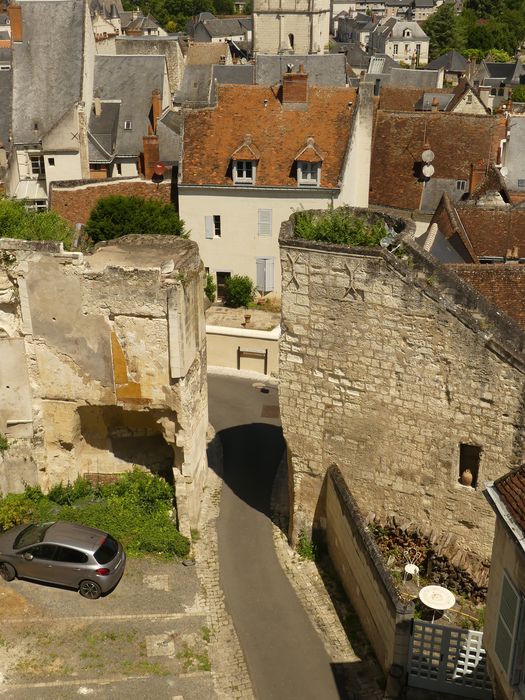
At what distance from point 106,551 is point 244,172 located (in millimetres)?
22879

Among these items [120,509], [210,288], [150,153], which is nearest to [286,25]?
[150,153]

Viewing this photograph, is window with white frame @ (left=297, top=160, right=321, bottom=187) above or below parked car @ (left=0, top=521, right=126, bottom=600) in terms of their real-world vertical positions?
above

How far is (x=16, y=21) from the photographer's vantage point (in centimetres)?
4484

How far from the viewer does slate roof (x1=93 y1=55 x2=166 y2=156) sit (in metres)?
46.3

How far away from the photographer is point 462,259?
1034 inches

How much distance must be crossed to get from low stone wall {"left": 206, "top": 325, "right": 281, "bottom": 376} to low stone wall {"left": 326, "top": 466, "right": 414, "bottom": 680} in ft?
36.6

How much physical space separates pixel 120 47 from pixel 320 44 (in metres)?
28.6

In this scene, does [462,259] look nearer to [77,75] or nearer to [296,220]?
Result: [296,220]

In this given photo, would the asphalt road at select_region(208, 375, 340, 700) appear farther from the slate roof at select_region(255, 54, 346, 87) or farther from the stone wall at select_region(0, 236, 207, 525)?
the slate roof at select_region(255, 54, 346, 87)

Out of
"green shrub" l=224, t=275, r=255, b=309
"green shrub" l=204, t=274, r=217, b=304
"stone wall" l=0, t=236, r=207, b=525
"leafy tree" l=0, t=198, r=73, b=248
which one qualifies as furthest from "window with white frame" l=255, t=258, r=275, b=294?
"leafy tree" l=0, t=198, r=73, b=248

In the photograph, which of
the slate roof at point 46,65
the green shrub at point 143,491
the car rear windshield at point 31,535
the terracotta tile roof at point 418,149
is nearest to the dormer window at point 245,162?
the terracotta tile roof at point 418,149

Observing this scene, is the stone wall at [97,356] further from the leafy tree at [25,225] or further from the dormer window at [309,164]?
the dormer window at [309,164]

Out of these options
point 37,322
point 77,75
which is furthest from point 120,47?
point 37,322

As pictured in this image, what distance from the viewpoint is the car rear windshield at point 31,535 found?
18094mm
